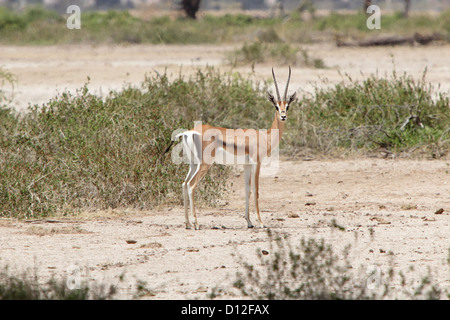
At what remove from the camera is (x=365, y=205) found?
8.67 m

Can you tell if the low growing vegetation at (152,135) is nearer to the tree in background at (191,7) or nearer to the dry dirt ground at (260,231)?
the dry dirt ground at (260,231)

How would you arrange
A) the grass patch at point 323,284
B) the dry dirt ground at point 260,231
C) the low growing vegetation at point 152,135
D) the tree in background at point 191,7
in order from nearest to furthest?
the grass patch at point 323,284 < the dry dirt ground at point 260,231 < the low growing vegetation at point 152,135 < the tree in background at point 191,7

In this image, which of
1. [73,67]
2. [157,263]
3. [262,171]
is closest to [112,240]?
[157,263]

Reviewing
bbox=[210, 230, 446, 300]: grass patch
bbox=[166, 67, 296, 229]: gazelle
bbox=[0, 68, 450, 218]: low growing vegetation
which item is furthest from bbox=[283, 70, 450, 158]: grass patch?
bbox=[210, 230, 446, 300]: grass patch

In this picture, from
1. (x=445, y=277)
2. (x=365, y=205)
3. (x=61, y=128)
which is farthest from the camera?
(x=61, y=128)

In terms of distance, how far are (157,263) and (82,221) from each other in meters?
1.93

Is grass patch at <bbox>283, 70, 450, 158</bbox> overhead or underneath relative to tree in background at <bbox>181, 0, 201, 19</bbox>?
underneath

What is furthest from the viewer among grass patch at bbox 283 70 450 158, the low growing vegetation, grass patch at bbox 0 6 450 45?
grass patch at bbox 0 6 450 45

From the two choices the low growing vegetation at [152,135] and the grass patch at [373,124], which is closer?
the low growing vegetation at [152,135]

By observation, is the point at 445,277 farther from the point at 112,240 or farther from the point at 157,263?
the point at 112,240

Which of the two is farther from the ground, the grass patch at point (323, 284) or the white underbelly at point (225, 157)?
the white underbelly at point (225, 157)

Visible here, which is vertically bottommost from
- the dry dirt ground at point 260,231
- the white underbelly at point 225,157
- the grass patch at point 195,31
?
the dry dirt ground at point 260,231

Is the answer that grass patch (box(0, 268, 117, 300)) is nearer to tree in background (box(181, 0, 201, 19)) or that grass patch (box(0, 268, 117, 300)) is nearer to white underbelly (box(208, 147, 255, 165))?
white underbelly (box(208, 147, 255, 165))

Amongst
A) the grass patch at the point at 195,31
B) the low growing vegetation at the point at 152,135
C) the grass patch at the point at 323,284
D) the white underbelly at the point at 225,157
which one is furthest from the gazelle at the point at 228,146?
the grass patch at the point at 195,31
